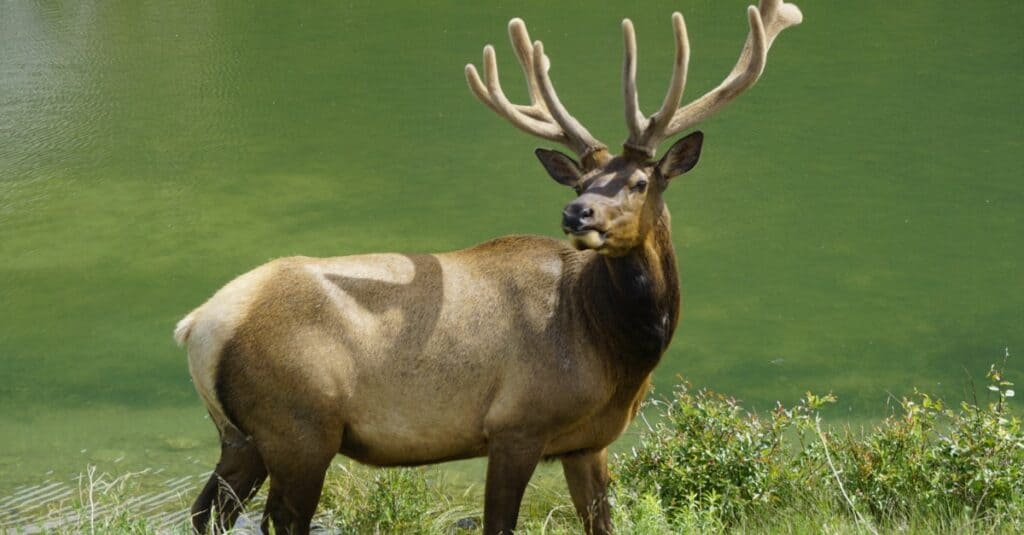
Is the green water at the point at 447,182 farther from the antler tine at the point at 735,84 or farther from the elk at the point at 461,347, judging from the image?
the antler tine at the point at 735,84

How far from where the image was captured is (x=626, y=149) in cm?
427

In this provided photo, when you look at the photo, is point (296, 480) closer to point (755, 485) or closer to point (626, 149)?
point (626, 149)

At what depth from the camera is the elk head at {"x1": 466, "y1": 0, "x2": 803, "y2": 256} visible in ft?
13.3

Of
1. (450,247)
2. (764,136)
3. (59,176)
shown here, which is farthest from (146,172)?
(764,136)

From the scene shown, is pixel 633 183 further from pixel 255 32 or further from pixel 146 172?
pixel 255 32

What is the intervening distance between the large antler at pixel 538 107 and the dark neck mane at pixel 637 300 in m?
0.32

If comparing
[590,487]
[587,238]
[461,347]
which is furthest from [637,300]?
[590,487]

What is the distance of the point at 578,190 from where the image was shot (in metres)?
4.23

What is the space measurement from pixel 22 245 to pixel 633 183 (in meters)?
4.70

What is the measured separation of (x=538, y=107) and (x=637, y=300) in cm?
82

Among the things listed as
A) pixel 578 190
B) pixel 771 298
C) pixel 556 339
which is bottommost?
pixel 771 298

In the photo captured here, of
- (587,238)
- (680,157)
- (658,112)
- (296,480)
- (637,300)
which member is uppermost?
(658,112)

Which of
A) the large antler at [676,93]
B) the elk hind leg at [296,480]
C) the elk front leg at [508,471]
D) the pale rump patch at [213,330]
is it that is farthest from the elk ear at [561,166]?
the elk hind leg at [296,480]

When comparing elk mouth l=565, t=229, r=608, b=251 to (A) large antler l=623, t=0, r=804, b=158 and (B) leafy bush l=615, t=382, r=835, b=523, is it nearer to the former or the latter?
(A) large antler l=623, t=0, r=804, b=158
